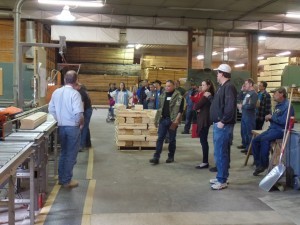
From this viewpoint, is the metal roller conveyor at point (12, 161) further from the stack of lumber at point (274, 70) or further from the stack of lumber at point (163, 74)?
the stack of lumber at point (274, 70)

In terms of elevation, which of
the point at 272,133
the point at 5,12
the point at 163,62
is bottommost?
the point at 272,133

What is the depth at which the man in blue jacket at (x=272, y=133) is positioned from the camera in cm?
707

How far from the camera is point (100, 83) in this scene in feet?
72.7

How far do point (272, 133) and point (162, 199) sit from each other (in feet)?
8.81

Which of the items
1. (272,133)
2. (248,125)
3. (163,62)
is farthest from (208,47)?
(272,133)

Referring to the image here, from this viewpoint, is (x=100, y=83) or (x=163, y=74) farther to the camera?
(x=100, y=83)

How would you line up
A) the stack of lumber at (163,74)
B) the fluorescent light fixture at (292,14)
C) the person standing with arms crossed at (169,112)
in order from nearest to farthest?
the person standing with arms crossed at (169,112), the fluorescent light fixture at (292,14), the stack of lumber at (163,74)

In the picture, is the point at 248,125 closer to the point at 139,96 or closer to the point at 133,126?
the point at 133,126

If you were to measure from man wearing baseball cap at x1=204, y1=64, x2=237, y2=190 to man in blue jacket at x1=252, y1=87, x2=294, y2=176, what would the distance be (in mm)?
1273

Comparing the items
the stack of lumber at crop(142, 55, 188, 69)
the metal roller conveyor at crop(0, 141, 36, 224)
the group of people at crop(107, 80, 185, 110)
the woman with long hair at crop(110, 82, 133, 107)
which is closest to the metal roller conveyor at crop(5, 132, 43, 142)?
the metal roller conveyor at crop(0, 141, 36, 224)

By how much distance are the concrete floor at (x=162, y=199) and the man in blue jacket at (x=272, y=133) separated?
37 centimetres

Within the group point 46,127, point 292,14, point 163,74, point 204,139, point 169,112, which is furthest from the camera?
point 163,74

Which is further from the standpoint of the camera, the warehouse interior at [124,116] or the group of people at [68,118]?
the group of people at [68,118]

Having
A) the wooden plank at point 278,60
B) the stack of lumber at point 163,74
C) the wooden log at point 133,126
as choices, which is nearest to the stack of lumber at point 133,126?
the wooden log at point 133,126
